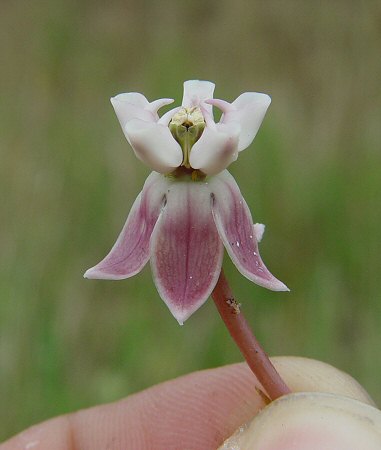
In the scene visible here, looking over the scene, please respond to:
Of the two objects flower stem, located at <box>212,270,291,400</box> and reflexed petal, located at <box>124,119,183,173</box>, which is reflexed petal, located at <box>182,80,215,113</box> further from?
flower stem, located at <box>212,270,291,400</box>

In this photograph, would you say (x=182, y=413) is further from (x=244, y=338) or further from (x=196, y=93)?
(x=196, y=93)

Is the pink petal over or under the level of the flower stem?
over

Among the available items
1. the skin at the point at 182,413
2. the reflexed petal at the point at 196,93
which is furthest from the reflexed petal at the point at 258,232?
the skin at the point at 182,413

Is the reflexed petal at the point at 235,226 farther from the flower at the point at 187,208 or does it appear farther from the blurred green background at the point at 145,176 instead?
the blurred green background at the point at 145,176

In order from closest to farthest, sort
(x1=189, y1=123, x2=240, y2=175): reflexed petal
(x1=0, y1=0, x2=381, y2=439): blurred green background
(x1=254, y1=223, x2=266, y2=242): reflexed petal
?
1. (x1=189, y1=123, x2=240, y2=175): reflexed petal
2. (x1=254, y1=223, x2=266, y2=242): reflexed petal
3. (x1=0, y1=0, x2=381, y2=439): blurred green background

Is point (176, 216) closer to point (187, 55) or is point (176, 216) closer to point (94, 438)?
point (94, 438)

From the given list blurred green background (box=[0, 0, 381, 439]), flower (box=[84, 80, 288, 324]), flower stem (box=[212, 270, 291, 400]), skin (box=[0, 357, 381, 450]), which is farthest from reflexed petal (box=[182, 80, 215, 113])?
blurred green background (box=[0, 0, 381, 439])

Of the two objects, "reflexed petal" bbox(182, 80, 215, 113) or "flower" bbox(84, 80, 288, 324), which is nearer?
"flower" bbox(84, 80, 288, 324)
